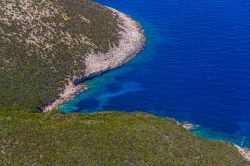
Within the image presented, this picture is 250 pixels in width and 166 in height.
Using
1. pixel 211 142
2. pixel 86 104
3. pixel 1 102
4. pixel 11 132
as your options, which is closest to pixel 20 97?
Result: pixel 1 102

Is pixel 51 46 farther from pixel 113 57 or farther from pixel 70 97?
pixel 70 97

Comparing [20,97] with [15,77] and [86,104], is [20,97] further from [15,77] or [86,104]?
[86,104]

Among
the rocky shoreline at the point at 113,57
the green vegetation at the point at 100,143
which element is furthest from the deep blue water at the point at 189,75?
the green vegetation at the point at 100,143

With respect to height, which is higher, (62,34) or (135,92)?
(62,34)

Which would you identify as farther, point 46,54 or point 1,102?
point 46,54

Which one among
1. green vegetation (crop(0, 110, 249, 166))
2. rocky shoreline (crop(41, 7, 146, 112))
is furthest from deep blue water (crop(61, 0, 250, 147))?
green vegetation (crop(0, 110, 249, 166))
